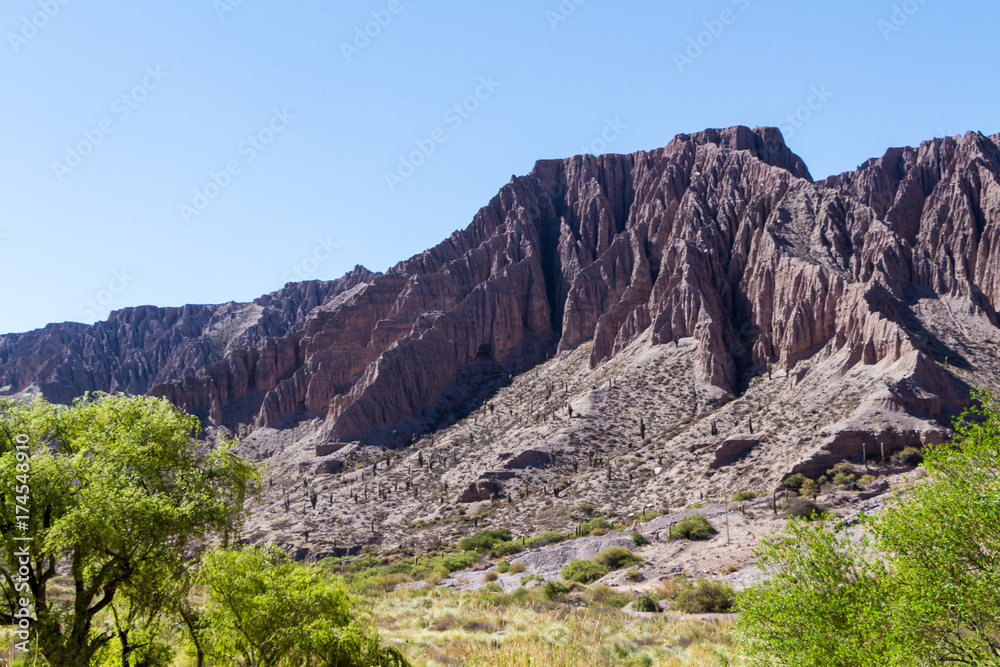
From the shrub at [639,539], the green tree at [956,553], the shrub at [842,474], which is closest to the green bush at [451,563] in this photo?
the shrub at [639,539]

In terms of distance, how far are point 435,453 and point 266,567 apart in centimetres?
7556

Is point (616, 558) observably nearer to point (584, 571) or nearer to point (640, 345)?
point (584, 571)

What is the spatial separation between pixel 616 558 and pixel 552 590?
10.0m

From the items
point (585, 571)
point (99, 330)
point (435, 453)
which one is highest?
point (99, 330)

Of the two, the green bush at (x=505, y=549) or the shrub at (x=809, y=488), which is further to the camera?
the green bush at (x=505, y=549)

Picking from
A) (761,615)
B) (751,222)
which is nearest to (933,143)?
(751,222)

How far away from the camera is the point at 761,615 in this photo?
42.1ft

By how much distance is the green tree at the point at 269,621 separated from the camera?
34.7ft

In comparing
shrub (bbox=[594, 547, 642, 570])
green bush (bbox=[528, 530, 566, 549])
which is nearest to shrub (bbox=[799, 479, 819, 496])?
shrub (bbox=[594, 547, 642, 570])

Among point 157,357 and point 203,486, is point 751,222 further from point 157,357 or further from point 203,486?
point 157,357

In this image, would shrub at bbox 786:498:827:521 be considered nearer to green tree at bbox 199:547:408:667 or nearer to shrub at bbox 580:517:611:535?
shrub at bbox 580:517:611:535

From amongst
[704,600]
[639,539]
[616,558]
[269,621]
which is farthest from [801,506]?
[269,621]

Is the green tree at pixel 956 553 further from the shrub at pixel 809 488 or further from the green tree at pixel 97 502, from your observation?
the shrub at pixel 809 488

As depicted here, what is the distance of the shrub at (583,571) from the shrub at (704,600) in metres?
9.96
